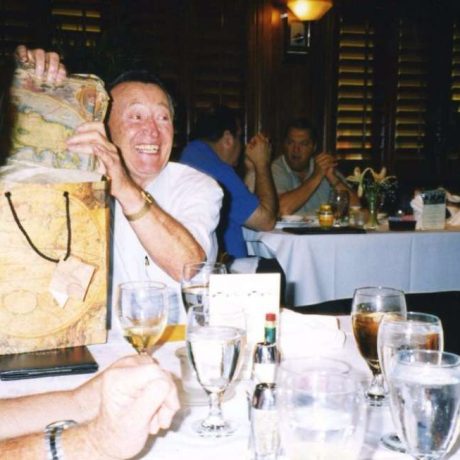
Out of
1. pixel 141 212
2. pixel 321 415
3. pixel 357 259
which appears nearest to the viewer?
pixel 321 415

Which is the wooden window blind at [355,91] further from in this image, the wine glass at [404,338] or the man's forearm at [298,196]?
the wine glass at [404,338]

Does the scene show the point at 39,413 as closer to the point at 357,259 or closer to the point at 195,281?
the point at 195,281

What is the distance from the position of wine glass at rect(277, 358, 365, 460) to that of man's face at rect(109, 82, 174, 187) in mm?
1473

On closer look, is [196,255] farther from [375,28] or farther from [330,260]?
[375,28]

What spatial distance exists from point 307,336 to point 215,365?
14.9 inches

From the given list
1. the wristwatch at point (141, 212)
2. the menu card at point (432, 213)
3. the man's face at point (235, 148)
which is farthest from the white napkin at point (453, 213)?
the wristwatch at point (141, 212)

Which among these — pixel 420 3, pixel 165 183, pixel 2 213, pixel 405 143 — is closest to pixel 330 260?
pixel 165 183

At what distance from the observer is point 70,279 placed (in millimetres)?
1173

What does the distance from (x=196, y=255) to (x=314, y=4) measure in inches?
170

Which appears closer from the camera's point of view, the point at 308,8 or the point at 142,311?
the point at 142,311

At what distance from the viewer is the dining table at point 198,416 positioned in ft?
2.68

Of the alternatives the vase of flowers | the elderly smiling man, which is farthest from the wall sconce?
the elderly smiling man

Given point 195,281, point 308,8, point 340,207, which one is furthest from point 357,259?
point 308,8

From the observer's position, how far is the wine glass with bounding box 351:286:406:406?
1027 millimetres
